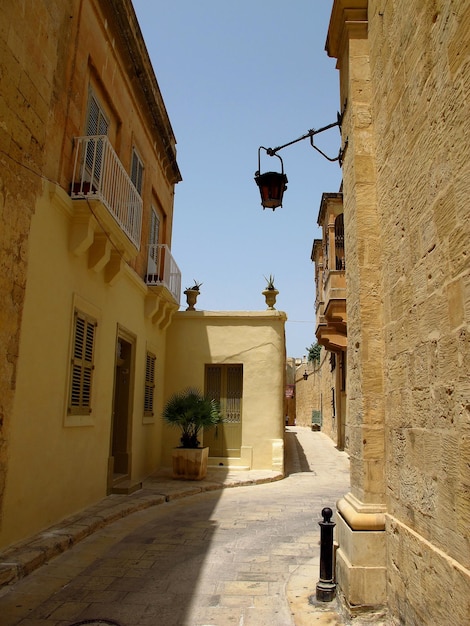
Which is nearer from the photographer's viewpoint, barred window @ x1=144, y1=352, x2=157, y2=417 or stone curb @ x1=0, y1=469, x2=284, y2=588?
stone curb @ x1=0, y1=469, x2=284, y2=588

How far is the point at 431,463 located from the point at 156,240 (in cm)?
1029

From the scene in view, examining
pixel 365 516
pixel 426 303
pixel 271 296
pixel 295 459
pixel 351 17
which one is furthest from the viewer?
pixel 295 459

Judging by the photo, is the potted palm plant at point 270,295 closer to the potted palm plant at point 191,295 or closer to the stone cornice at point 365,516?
the potted palm plant at point 191,295

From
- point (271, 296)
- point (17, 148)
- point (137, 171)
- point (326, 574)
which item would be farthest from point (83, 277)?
point (271, 296)

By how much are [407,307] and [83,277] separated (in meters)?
5.43

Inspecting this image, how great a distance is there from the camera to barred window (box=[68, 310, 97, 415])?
7.08 meters

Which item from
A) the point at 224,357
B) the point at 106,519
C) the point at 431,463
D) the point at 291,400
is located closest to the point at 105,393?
the point at 106,519

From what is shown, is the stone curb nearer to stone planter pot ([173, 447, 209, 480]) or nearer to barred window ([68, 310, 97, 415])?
stone planter pot ([173, 447, 209, 480])

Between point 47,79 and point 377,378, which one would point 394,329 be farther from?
point 47,79

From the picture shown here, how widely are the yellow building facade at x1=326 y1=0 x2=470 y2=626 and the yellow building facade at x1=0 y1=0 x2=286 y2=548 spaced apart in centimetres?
352

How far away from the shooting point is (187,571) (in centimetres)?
505

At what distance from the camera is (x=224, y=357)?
518 inches

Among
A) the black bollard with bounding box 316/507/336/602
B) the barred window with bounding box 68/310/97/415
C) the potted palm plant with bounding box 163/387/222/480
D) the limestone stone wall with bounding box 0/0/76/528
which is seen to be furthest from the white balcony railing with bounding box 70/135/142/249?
the black bollard with bounding box 316/507/336/602

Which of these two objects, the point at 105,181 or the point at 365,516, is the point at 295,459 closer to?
the point at 105,181
